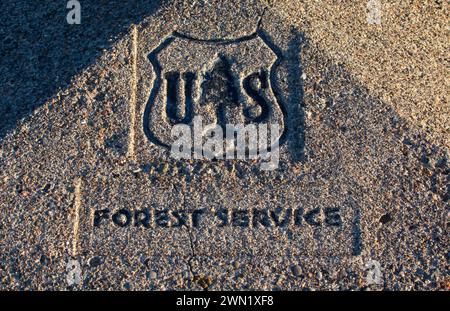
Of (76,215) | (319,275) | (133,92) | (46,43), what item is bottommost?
(319,275)

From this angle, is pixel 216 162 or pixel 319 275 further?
pixel 216 162

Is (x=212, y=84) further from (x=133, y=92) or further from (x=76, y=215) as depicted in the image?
(x=76, y=215)

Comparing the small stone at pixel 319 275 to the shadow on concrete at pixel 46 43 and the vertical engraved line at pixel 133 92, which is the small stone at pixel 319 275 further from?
the shadow on concrete at pixel 46 43

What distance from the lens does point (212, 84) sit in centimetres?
255

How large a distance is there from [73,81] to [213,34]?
65cm

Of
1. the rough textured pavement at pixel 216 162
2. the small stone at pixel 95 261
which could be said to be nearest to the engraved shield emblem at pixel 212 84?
the rough textured pavement at pixel 216 162

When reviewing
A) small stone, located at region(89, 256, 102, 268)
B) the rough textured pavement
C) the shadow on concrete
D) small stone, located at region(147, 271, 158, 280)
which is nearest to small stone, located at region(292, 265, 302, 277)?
the rough textured pavement

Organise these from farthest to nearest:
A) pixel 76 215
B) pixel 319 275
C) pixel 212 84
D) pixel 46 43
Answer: pixel 46 43, pixel 212 84, pixel 76 215, pixel 319 275

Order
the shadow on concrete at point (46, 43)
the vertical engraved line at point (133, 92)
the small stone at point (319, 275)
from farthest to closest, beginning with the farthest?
the shadow on concrete at point (46, 43) → the vertical engraved line at point (133, 92) → the small stone at point (319, 275)

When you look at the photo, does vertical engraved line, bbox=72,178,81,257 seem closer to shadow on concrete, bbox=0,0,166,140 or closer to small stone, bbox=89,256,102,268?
small stone, bbox=89,256,102,268

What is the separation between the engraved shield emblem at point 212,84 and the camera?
249cm

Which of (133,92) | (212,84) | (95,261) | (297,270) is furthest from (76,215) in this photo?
(297,270)

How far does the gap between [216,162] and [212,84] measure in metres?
0.35
